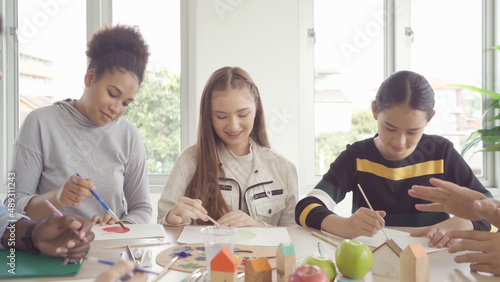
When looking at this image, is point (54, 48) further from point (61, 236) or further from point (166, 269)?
point (166, 269)

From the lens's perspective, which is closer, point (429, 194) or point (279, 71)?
point (429, 194)

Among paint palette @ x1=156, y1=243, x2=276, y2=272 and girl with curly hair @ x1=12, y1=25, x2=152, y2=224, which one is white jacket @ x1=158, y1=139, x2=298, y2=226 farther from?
paint palette @ x1=156, y1=243, x2=276, y2=272

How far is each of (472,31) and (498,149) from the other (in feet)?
3.05

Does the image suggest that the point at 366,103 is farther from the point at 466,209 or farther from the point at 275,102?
the point at 466,209

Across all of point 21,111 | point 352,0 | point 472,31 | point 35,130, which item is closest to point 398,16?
point 352,0

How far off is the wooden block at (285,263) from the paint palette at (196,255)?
14 cm

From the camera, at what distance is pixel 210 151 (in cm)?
183

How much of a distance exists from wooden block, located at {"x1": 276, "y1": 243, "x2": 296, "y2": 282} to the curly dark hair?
44.9 inches

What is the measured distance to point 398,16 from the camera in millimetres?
3270

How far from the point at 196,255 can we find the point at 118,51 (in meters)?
0.99

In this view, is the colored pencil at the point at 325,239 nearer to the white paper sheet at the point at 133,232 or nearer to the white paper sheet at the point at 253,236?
the white paper sheet at the point at 253,236

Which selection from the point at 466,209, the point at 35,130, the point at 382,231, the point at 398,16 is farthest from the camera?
the point at 398,16

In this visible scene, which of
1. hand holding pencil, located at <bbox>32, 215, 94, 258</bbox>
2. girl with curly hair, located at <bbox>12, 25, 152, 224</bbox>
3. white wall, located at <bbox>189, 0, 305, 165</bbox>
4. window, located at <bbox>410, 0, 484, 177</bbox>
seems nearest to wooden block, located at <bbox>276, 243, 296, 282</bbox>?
hand holding pencil, located at <bbox>32, 215, 94, 258</bbox>

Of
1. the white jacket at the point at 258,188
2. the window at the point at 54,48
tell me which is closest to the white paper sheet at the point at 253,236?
the white jacket at the point at 258,188
